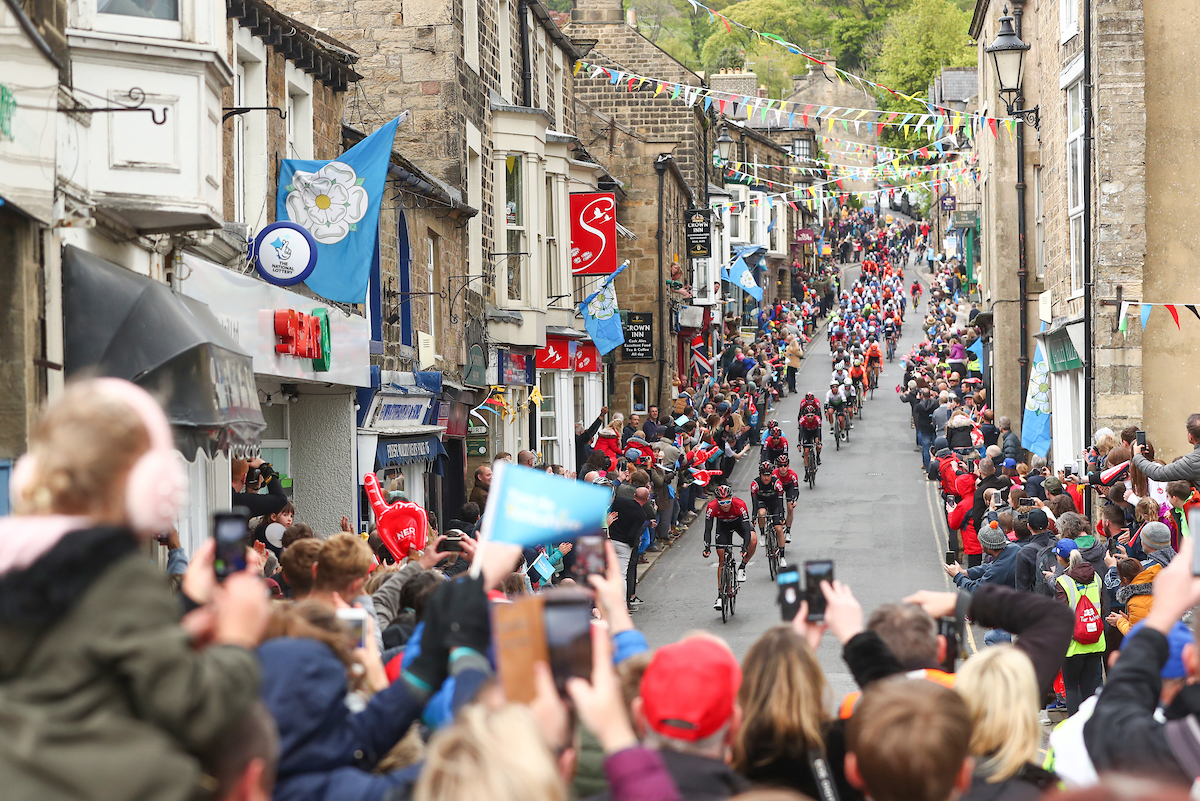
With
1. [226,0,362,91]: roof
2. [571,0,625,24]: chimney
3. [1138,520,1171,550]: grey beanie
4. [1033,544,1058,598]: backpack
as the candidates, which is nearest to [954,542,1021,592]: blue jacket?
[1033,544,1058,598]: backpack

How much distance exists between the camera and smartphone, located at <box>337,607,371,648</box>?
13.3ft

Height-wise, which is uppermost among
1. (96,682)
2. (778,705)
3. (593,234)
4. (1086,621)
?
(593,234)

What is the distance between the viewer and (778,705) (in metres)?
3.86

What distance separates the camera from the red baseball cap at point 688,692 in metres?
3.50

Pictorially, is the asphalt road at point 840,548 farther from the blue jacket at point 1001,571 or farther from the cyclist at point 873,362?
the cyclist at point 873,362

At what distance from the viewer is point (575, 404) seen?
27.8m

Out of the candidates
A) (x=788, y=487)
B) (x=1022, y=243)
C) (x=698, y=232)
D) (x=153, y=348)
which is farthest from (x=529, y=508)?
(x=698, y=232)

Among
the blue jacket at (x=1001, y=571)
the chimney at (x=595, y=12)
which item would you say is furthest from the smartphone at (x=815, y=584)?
the chimney at (x=595, y=12)

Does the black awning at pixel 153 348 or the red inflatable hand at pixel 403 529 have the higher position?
the black awning at pixel 153 348

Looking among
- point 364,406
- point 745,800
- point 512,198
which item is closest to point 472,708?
point 745,800

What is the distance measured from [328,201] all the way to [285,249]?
937 millimetres

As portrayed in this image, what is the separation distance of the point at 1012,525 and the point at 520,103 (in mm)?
13460

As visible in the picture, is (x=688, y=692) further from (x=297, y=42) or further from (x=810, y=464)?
(x=810, y=464)

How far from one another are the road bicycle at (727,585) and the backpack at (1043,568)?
5131 millimetres
